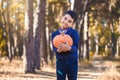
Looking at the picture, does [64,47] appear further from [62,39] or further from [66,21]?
[66,21]

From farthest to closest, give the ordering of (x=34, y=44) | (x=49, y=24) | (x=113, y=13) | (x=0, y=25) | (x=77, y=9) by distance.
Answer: (x=0, y=25) < (x=49, y=24) < (x=113, y=13) < (x=77, y=9) < (x=34, y=44)

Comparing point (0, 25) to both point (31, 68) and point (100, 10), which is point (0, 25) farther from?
point (31, 68)

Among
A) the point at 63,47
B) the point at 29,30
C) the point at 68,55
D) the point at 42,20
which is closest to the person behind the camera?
the point at 63,47

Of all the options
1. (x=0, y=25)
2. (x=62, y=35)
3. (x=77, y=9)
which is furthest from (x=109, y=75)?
(x=0, y=25)

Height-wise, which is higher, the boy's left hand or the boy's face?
the boy's face

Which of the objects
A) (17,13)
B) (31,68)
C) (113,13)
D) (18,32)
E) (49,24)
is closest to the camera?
(31,68)

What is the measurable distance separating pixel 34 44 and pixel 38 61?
38.6 inches

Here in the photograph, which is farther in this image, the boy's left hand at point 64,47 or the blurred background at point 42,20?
the blurred background at point 42,20

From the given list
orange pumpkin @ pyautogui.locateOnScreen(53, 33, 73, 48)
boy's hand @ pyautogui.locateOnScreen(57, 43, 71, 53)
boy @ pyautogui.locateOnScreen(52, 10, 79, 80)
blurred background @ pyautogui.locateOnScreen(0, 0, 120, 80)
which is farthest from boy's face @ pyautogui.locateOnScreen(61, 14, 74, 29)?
blurred background @ pyautogui.locateOnScreen(0, 0, 120, 80)

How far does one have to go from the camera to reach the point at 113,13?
28.3 metres

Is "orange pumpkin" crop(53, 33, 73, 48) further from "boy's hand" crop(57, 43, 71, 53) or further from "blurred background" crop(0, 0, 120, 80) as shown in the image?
"blurred background" crop(0, 0, 120, 80)

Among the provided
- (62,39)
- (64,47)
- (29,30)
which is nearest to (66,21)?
(62,39)

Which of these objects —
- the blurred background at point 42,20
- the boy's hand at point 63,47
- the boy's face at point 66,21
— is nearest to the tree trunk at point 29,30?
the blurred background at point 42,20

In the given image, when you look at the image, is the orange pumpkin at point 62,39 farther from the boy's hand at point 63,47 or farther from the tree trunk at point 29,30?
the tree trunk at point 29,30
